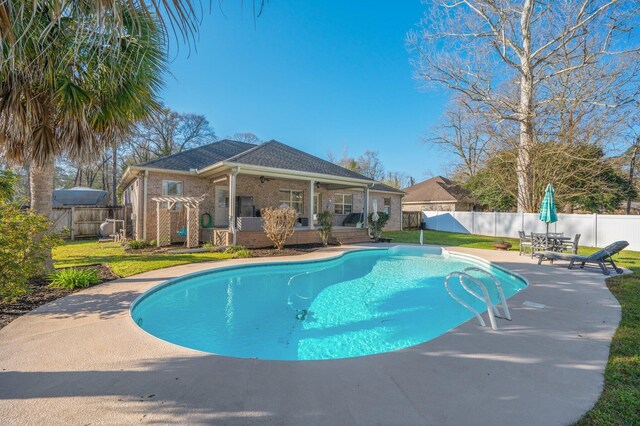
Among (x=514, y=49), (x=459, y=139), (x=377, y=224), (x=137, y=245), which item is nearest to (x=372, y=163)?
(x=459, y=139)

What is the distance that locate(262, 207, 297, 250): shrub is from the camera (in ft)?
41.4

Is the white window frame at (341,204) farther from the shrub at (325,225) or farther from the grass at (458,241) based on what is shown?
the shrub at (325,225)

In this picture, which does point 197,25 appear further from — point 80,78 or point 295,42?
point 295,42

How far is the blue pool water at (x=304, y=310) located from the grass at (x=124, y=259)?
1.75 metres

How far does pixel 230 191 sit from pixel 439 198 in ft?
74.7

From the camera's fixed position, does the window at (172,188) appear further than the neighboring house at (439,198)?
No

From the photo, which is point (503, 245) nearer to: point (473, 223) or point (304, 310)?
point (473, 223)

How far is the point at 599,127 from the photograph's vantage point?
16750mm

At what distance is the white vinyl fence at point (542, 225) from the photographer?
14132 millimetres

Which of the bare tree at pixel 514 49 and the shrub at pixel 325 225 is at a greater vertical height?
the bare tree at pixel 514 49

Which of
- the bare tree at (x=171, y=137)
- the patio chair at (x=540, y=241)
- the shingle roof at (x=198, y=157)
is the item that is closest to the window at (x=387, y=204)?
the shingle roof at (x=198, y=157)

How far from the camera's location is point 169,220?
1325 cm

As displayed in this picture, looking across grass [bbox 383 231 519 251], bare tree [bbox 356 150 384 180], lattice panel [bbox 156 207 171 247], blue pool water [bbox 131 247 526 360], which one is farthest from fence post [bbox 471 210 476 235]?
bare tree [bbox 356 150 384 180]

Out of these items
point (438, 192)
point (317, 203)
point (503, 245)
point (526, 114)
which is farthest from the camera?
point (438, 192)
